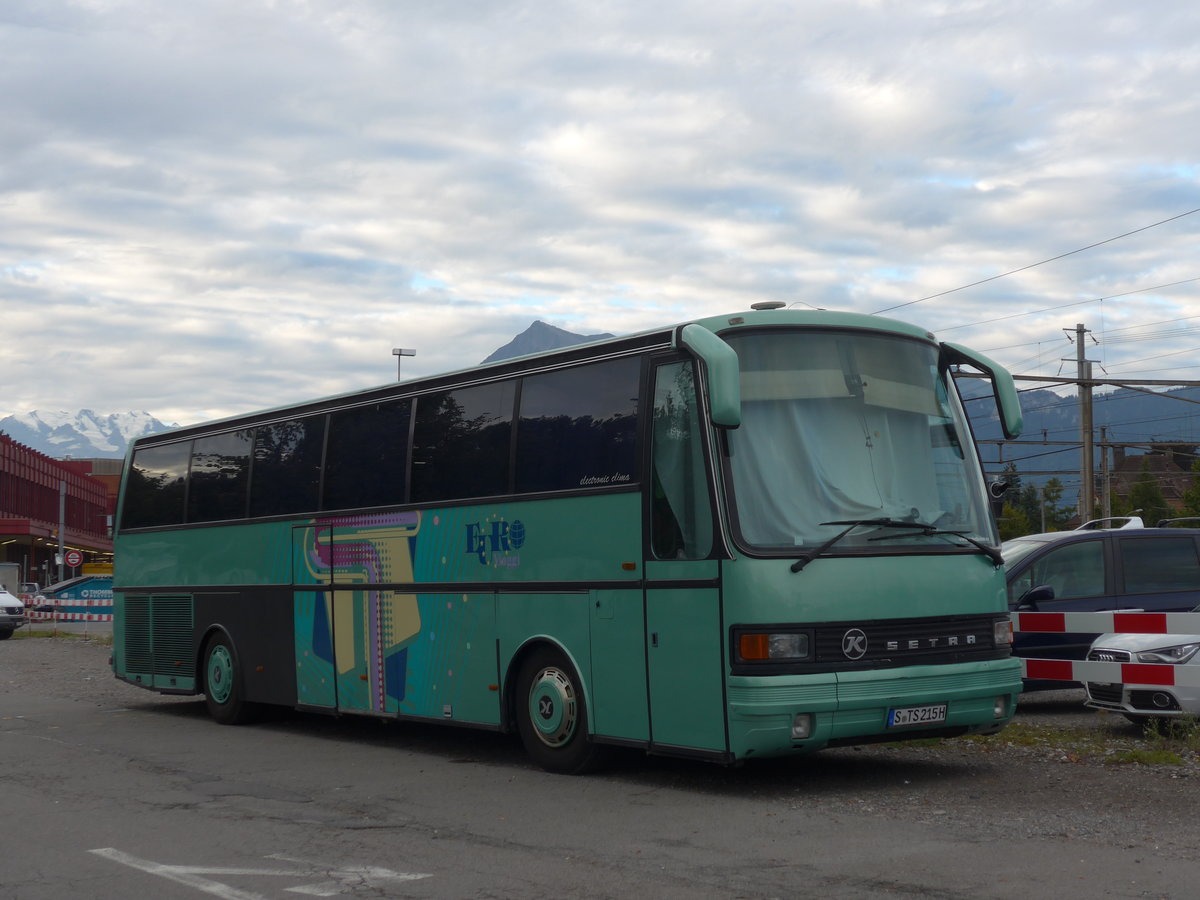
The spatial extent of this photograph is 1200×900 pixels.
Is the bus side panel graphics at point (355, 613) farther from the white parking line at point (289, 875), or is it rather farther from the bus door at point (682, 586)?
the white parking line at point (289, 875)

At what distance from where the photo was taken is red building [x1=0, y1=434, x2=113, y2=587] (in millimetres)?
87125

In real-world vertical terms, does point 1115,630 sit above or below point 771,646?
below

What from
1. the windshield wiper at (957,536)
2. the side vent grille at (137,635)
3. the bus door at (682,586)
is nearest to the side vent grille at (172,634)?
the side vent grille at (137,635)

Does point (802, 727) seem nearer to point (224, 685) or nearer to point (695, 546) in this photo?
point (695, 546)

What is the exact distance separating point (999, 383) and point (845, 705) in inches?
120

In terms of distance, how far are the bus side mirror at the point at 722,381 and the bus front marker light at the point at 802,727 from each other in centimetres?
189

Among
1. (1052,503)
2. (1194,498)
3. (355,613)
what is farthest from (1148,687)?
(1052,503)

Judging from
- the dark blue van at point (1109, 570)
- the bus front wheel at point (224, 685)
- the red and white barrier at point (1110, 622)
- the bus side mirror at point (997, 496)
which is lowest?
the bus front wheel at point (224, 685)

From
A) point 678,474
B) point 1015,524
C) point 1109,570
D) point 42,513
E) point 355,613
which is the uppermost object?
point 42,513

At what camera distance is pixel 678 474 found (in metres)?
9.70

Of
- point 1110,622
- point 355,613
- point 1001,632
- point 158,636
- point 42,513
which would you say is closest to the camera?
point 1001,632

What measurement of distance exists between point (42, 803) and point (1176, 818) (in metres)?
7.30

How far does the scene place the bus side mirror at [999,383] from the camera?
10.6 meters

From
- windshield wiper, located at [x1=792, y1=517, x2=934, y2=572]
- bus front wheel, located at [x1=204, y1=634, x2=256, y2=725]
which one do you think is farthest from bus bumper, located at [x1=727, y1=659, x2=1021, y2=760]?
bus front wheel, located at [x1=204, y1=634, x2=256, y2=725]
